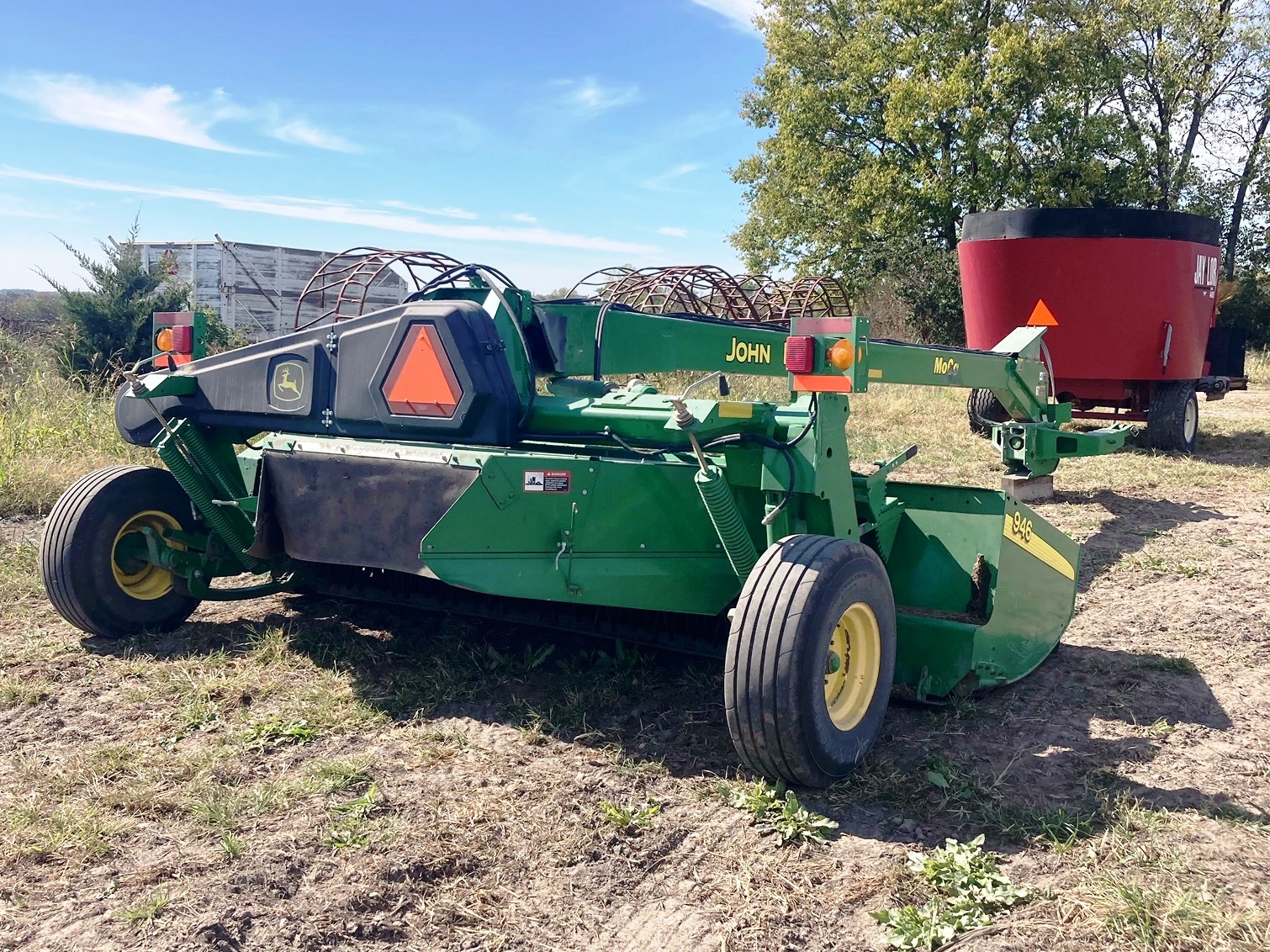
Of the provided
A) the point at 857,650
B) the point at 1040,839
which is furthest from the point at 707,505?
the point at 1040,839

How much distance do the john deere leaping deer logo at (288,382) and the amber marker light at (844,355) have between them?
2.01m

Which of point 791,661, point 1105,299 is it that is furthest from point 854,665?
point 1105,299

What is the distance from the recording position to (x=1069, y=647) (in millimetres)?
4992

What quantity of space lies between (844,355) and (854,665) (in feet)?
3.33

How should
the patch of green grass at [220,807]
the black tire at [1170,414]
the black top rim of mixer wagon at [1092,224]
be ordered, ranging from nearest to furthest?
1. the patch of green grass at [220,807]
2. the black top rim of mixer wagon at [1092,224]
3. the black tire at [1170,414]

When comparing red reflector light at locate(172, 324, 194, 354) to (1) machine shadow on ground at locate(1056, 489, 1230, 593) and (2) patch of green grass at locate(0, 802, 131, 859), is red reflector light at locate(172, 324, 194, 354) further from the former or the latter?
(1) machine shadow on ground at locate(1056, 489, 1230, 593)

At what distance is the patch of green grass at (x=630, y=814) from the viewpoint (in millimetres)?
3127

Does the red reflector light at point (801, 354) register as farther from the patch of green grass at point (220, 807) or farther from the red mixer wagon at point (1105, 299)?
the red mixer wagon at point (1105, 299)

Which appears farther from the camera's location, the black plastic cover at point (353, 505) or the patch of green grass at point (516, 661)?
the patch of green grass at point (516, 661)

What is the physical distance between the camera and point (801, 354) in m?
3.52

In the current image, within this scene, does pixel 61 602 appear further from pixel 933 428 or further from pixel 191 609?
pixel 933 428

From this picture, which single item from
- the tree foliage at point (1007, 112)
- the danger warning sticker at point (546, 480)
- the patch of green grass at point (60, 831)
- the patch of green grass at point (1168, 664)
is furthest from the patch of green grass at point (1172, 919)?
the tree foliage at point (1007, 112)

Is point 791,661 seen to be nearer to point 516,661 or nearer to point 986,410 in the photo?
point 516,661

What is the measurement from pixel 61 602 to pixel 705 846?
3.01 m
